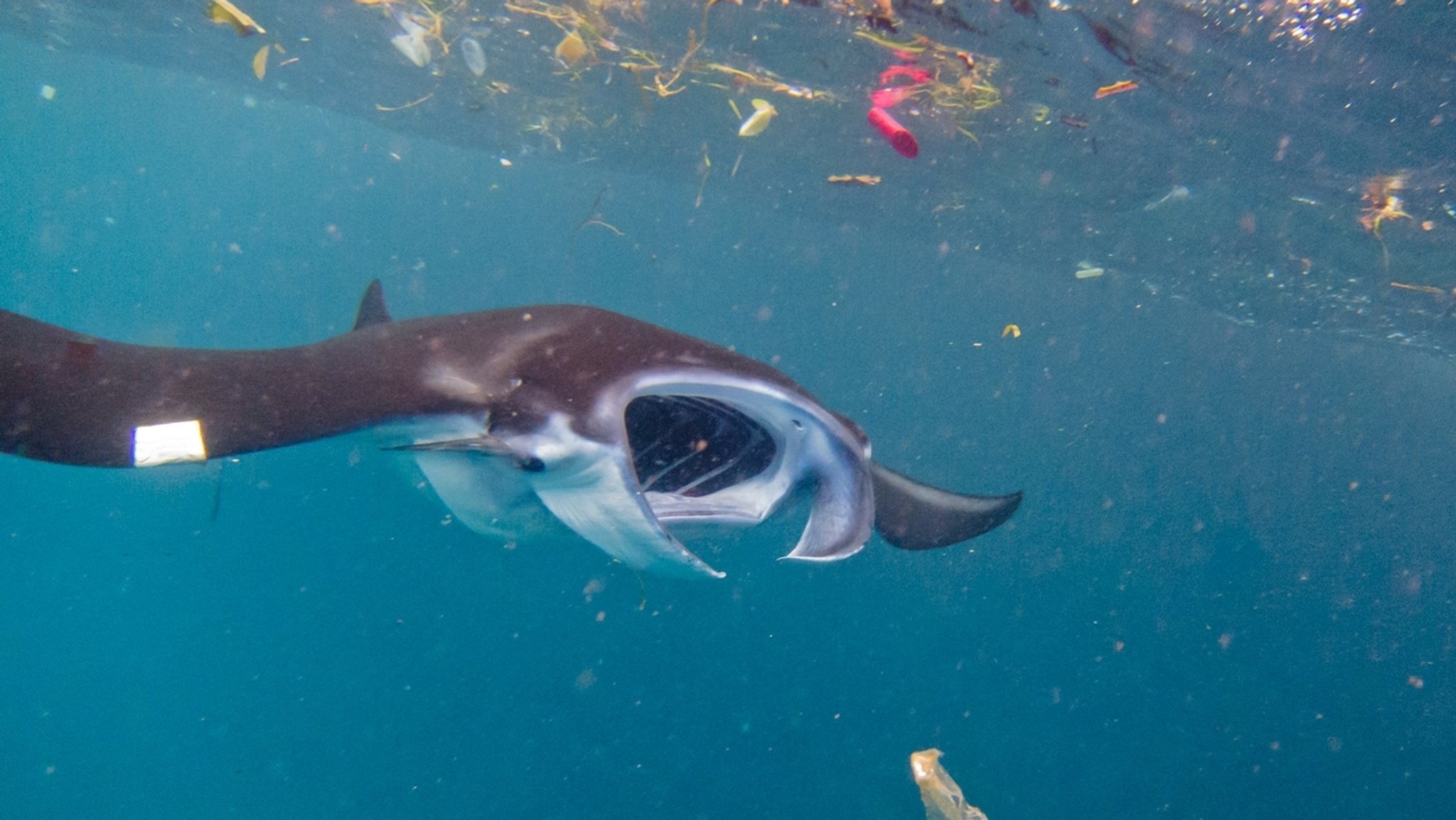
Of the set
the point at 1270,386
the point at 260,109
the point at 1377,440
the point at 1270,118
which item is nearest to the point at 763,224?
the point at 260,109

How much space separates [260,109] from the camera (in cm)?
3803

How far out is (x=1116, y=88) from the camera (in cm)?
1037

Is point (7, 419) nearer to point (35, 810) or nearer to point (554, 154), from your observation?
point (35, 810)

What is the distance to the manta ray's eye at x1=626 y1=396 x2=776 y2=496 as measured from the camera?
2.94 m

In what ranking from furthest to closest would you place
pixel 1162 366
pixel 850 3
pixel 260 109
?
pixel 1162 366, pixel 260 109, pixel 850 3

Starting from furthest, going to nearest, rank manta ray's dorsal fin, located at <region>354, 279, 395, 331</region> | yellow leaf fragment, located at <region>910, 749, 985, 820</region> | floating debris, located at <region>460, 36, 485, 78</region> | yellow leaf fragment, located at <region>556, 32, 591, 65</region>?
floating debris, located at <region>460, 36, 485, 78</region> < yellow leaf fragment, located at <region>556, 32, 591, 65</region> < yellow leaf fragment, located at <region>910, 749, 985, 820</region> < manta ray's dorsal fin, located at <region>354, 279, 395, 331</region>

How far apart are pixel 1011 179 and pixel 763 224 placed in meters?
23.0

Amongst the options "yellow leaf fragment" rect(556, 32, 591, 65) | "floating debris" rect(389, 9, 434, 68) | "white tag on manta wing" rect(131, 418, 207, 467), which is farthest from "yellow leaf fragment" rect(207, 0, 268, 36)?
"floating debris" rect(389, 9, 434, 68)

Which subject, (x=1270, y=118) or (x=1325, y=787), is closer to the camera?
(x=1270, y=118)

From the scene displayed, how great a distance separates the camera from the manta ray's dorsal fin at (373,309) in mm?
5535

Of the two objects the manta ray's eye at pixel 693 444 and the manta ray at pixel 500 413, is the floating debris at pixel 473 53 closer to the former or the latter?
the manta ray's eye at pixel 693 444

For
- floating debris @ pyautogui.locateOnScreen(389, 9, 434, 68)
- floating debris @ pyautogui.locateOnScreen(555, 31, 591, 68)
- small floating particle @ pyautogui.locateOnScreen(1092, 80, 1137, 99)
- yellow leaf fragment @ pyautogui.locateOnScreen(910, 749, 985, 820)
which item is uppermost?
small floating particle @ pyautogui.locateOnScreen(1092, 80, 1137, 99)

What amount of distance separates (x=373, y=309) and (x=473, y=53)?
10.9 metres

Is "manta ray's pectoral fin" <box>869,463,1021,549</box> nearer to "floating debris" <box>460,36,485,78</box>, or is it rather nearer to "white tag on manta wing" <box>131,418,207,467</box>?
"white tag on manta wing" <box>131,418,207,467</box>
